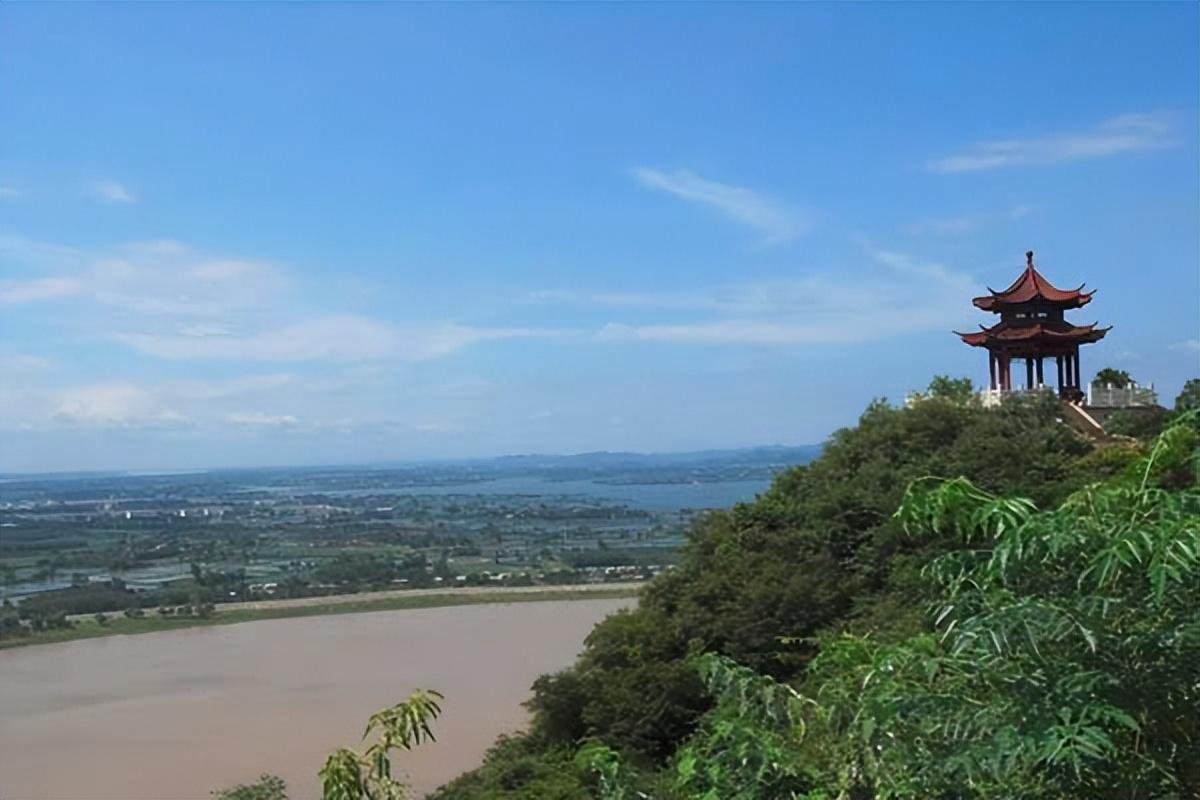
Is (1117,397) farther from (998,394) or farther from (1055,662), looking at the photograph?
(1055,662)

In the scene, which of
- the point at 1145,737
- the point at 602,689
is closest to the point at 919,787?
the point at 1145,737

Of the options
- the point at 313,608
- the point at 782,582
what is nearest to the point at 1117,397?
the point at 782,582

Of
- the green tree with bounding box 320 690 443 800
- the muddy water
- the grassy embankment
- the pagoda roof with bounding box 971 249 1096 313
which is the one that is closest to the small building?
the pagoda roof with bounding box 971 249 1096 313

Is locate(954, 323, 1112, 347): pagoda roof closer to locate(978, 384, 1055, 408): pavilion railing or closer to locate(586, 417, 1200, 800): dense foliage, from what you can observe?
locate(978, 384, 1055, 408): pavilion railing

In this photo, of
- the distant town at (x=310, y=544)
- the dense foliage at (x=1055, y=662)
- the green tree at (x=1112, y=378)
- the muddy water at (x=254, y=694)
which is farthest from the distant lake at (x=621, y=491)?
the dense foliage at (x=1055, y=662)

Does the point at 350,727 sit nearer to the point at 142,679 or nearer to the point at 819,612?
the point at 142,679

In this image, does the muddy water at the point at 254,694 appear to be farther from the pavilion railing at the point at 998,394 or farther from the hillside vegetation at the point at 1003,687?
the hillside vegetation at the point at 1003,687
